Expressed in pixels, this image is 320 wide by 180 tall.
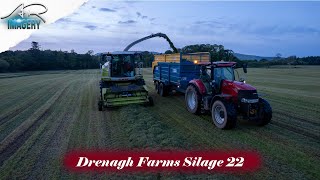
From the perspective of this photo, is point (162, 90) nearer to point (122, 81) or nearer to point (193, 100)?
point (122, 81)

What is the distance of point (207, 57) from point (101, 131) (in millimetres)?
7364

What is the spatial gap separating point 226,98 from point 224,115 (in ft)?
2.31

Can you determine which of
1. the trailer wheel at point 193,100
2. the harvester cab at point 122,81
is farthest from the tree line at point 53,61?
the trailer wheel at point 193,100

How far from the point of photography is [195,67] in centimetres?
1403

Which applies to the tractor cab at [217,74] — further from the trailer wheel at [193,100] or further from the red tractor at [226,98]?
the trailer wheel at [193,100]

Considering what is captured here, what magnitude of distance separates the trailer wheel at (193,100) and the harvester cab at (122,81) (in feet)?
7.00

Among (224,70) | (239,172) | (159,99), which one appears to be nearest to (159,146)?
(239,172)

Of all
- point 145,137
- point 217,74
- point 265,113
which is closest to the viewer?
point 145,137

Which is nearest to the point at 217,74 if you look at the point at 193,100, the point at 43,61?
the point at 193,100

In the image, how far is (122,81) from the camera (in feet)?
47.5

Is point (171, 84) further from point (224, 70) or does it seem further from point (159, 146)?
point (159, 146)

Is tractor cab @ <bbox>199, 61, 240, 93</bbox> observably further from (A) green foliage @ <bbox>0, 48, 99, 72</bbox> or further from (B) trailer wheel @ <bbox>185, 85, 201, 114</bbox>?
(A) green foliage @ <bbox>0, 48, 99, 72</bbox>

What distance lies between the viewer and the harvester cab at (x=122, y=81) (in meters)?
12.9

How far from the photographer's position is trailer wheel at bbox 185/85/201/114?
36.4ft
